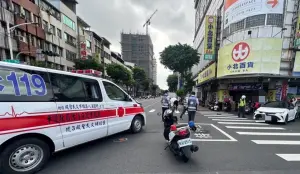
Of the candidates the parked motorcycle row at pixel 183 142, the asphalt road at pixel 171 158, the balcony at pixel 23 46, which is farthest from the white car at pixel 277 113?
the balcony at pixel 23 46

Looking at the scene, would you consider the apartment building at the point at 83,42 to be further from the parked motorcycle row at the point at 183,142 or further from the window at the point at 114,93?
the parked motorcycle row at the point at 183,142

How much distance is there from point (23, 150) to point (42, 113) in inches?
31.9

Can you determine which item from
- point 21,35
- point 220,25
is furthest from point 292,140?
point 21,35

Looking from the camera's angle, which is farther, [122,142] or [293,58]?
[293,58]

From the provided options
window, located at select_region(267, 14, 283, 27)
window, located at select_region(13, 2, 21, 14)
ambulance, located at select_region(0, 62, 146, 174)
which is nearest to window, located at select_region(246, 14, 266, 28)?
window, located at select_region(267, 14, 283, 27)

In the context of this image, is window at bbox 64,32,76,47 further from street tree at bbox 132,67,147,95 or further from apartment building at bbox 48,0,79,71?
street tree at bbox 132,67,147,95

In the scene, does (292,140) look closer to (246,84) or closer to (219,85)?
(246,84)

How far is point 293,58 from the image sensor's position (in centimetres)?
1201

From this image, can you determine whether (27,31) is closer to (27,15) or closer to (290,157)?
(27,15)

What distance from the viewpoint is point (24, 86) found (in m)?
2.84

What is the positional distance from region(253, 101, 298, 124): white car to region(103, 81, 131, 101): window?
8280 mm

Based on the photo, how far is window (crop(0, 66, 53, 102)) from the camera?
262 cm

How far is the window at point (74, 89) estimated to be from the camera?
3.35 metres

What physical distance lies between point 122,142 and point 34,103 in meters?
A: 2.88
